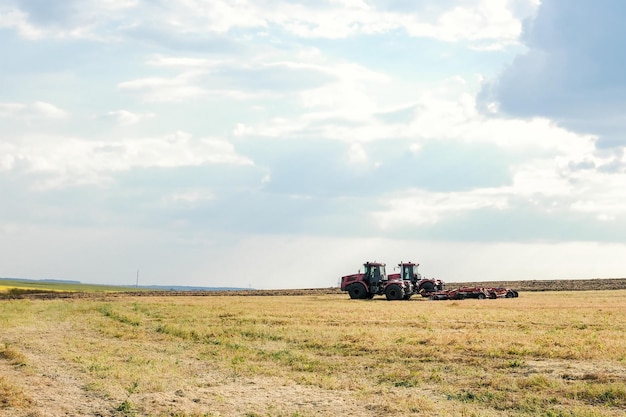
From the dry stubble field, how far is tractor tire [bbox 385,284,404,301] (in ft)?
79.4

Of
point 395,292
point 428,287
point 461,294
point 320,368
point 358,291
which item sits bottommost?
point 320,368

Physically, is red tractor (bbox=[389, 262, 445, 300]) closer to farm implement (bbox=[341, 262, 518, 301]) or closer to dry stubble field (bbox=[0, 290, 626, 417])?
farm implement (bbox=[341, 262, 518, 301])

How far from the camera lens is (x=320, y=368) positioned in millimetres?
21203

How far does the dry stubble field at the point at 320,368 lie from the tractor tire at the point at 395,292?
24.2 meters

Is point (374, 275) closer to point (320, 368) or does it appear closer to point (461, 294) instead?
point (461, 294)

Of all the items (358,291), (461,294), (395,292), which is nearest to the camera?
(461,294)

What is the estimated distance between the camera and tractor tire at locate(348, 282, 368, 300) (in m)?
63.5

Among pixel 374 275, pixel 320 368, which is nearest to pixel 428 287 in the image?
pixel 374 275

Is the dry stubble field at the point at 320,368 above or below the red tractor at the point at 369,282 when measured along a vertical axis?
below

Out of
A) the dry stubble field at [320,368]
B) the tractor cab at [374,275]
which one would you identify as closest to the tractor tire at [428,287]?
the tractor cab at [374,275]

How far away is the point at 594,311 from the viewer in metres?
41.1

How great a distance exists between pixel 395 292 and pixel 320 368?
39.6 m

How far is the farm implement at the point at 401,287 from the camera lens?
60.2 metres

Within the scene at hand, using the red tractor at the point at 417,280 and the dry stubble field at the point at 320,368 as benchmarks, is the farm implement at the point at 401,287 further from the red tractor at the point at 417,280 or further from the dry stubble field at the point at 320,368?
the dry stubble field at the point at 320,368
